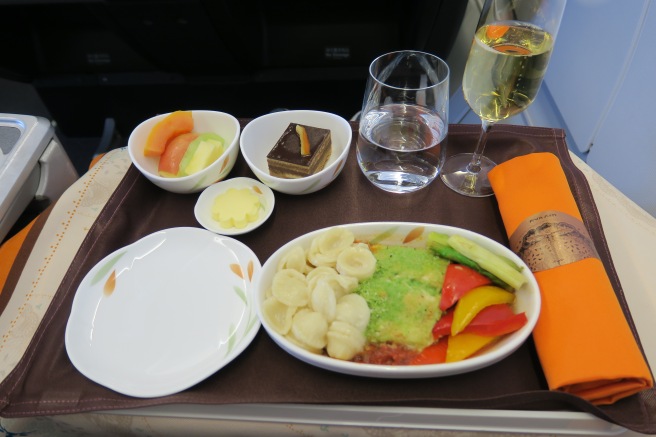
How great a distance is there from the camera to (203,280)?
0.71 m

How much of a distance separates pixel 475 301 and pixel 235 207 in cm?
43

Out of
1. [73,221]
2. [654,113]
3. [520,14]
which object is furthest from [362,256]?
[654,113]

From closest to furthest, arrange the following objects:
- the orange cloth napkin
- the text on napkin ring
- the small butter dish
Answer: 1. the orange cloth napkin
2. the text on napkin ring
3. the small butter dish

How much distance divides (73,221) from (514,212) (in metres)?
0.81

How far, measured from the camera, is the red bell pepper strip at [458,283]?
613 millimetres

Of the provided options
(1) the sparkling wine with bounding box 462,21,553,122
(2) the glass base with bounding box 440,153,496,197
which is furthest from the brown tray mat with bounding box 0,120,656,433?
(1) the sparkling wine with bounding box 462,21,553,122

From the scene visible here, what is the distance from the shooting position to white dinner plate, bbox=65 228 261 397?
0.60 m

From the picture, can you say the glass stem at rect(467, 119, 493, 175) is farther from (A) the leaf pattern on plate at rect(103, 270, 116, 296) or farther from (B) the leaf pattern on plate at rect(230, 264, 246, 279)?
(A) the leaf pattern on plate at rect(103, 270, 116, 296)

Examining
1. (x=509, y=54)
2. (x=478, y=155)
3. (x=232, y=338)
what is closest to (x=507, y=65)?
(x=509, y=54)

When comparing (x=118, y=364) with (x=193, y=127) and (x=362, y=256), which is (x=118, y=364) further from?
(x=193, y=127)

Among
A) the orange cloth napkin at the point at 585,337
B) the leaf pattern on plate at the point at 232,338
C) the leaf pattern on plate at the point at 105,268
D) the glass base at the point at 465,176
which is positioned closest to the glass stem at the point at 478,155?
the glass base at the point at 465,176

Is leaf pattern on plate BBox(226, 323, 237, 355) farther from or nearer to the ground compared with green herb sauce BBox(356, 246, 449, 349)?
nearer to the ground

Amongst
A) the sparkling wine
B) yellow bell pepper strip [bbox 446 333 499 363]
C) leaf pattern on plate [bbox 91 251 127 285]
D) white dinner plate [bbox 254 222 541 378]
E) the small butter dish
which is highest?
the sparkling wine

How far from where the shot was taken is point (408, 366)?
54 centimetres
